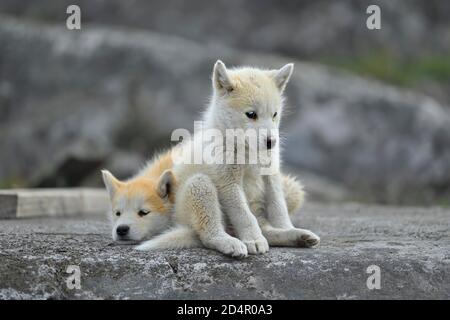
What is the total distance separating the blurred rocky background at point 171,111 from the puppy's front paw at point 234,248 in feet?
23.3

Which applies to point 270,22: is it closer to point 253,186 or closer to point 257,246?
point 253,186

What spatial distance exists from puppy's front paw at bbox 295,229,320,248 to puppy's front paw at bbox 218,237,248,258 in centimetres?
56

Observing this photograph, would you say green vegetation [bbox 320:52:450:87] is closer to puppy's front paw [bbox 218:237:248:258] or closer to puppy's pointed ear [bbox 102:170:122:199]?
puppy's pointed ear [bbox 102:170:122:199]

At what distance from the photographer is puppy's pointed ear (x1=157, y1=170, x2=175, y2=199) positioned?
5.86 m

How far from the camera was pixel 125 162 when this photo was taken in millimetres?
12594

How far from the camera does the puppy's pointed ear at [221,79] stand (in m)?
5.67

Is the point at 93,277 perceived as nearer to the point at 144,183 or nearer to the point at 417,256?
the point at 144,183

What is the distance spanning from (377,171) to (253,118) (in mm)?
7762

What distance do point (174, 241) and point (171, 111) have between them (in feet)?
26.5

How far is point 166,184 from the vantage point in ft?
19.5

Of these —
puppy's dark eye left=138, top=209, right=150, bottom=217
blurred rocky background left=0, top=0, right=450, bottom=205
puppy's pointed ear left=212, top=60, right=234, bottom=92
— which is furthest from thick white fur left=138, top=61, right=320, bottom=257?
blurred rocky background left=0, top=0, right=450, bottom=205

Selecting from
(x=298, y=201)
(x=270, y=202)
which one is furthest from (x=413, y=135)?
(x=270, y=202)

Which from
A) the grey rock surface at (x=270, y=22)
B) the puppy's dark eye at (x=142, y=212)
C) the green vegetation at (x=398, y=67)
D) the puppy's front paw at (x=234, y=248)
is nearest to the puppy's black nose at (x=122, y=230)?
the puppy's dark eye at (x=142, y=212)

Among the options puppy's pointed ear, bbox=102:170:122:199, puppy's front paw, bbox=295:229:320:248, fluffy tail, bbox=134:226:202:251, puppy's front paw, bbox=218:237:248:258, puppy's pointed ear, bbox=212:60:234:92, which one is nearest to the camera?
puppy's front paw, bbox=218:237:248:258
